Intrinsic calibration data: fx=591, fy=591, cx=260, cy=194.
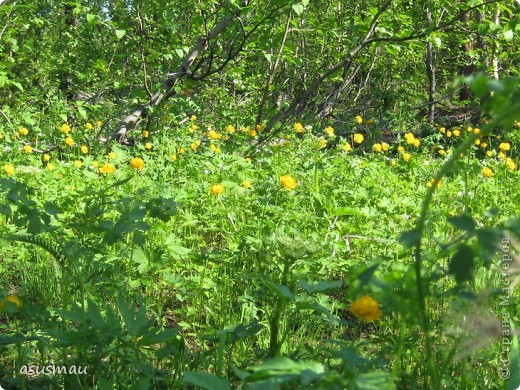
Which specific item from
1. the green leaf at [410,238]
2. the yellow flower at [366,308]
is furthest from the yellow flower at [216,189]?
the green leaf at [410,238]

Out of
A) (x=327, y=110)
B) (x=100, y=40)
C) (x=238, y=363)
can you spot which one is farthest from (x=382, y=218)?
(x=327, y=110)

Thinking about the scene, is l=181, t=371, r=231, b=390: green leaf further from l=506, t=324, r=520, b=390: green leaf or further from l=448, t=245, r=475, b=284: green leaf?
l=506, t=324, r=520, b=390: green leaf

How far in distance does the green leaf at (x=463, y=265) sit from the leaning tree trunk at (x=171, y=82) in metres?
4.22

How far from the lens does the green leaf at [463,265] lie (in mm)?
805

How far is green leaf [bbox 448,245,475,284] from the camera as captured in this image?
2.64ft

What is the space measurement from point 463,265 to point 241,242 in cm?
180

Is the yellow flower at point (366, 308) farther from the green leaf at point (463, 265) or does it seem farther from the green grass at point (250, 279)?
the green leaf at point (463, 265)

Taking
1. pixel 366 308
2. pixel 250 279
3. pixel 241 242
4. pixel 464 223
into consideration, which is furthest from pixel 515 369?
pixel 241 242

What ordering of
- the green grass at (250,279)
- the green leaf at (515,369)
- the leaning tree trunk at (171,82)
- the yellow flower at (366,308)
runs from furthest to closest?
the leaning tree trunk at (171,82) → the green leaf at (515,369) → the yellow flower at (366,308) → the green grass at (250,279)

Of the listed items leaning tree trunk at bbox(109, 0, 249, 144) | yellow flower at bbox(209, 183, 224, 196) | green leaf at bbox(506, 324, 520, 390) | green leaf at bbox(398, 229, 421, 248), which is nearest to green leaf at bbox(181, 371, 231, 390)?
green leaf at bbox(398, 229, 421, 248)

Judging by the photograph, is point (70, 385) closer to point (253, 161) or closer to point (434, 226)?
point (434, 226)

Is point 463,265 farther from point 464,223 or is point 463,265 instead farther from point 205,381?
point 205,381

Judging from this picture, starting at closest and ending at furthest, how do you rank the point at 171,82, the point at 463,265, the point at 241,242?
the point at 463,265 < the point at 241,242 < the point at 171,82

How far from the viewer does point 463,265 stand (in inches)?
31.9
